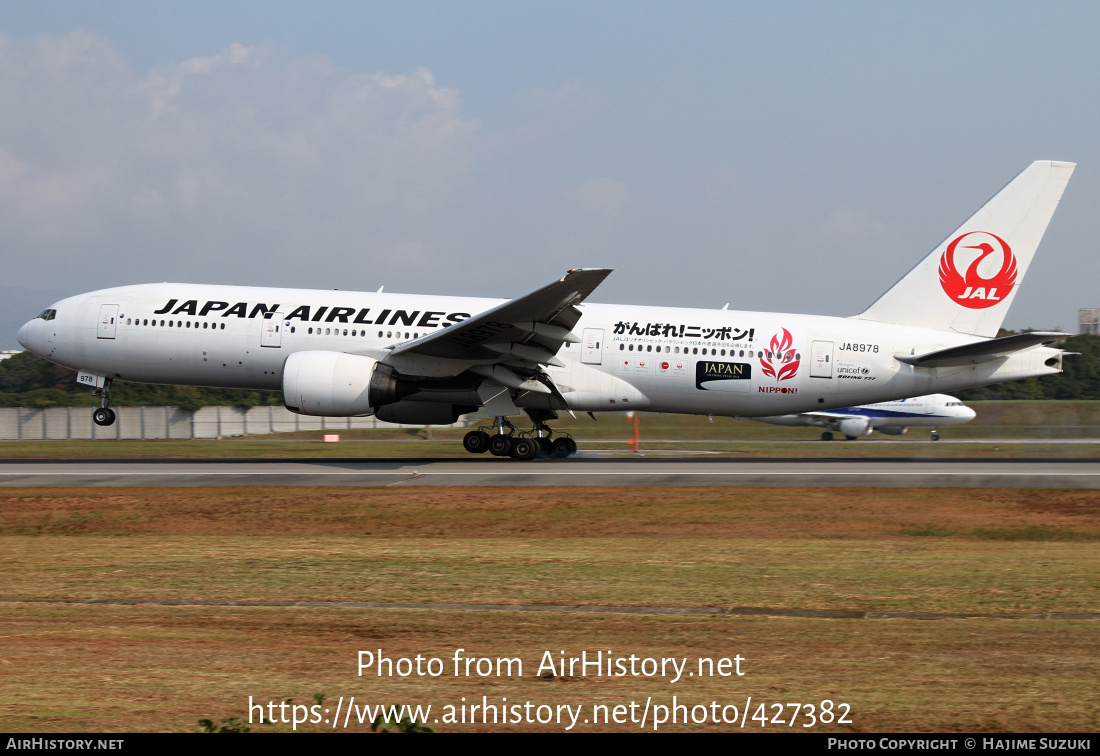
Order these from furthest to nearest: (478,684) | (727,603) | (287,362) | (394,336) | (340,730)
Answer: (394,336) → (287,362) → (727,603) → (478,684) → (340,730)

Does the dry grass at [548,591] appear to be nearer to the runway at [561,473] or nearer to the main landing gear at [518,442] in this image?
the runway at [561,473]

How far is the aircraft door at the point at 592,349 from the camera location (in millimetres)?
27000

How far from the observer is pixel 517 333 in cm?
2492

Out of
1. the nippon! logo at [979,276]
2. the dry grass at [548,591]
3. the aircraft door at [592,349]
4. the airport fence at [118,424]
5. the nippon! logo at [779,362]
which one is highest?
the nippon! logo at [979,276]

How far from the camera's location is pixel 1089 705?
6488 millimetres

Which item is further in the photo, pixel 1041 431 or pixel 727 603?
pixel 1041 431

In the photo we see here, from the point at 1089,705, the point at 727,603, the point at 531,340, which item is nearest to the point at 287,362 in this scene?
the point at 531,340

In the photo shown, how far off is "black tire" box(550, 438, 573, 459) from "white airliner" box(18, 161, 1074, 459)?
0.59 metres

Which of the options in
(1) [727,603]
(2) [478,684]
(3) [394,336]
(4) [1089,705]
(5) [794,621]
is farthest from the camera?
(3) [394,336]

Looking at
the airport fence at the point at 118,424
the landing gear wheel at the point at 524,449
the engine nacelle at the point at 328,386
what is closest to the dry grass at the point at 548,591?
the engine nacelle at the point at 328,386

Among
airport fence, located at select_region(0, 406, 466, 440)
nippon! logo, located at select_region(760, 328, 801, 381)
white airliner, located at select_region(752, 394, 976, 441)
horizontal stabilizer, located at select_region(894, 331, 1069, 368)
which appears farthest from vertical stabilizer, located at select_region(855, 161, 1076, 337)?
airport fence, located at select_region(0, 406, 466, 440)

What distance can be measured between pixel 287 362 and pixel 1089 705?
21.7m

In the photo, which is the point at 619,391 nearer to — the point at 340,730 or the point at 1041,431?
the point at 340,730

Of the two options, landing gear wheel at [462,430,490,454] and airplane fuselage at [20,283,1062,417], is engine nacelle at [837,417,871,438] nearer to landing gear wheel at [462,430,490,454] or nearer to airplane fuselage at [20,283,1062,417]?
airplane fuselage at [20,283,1062,417]
